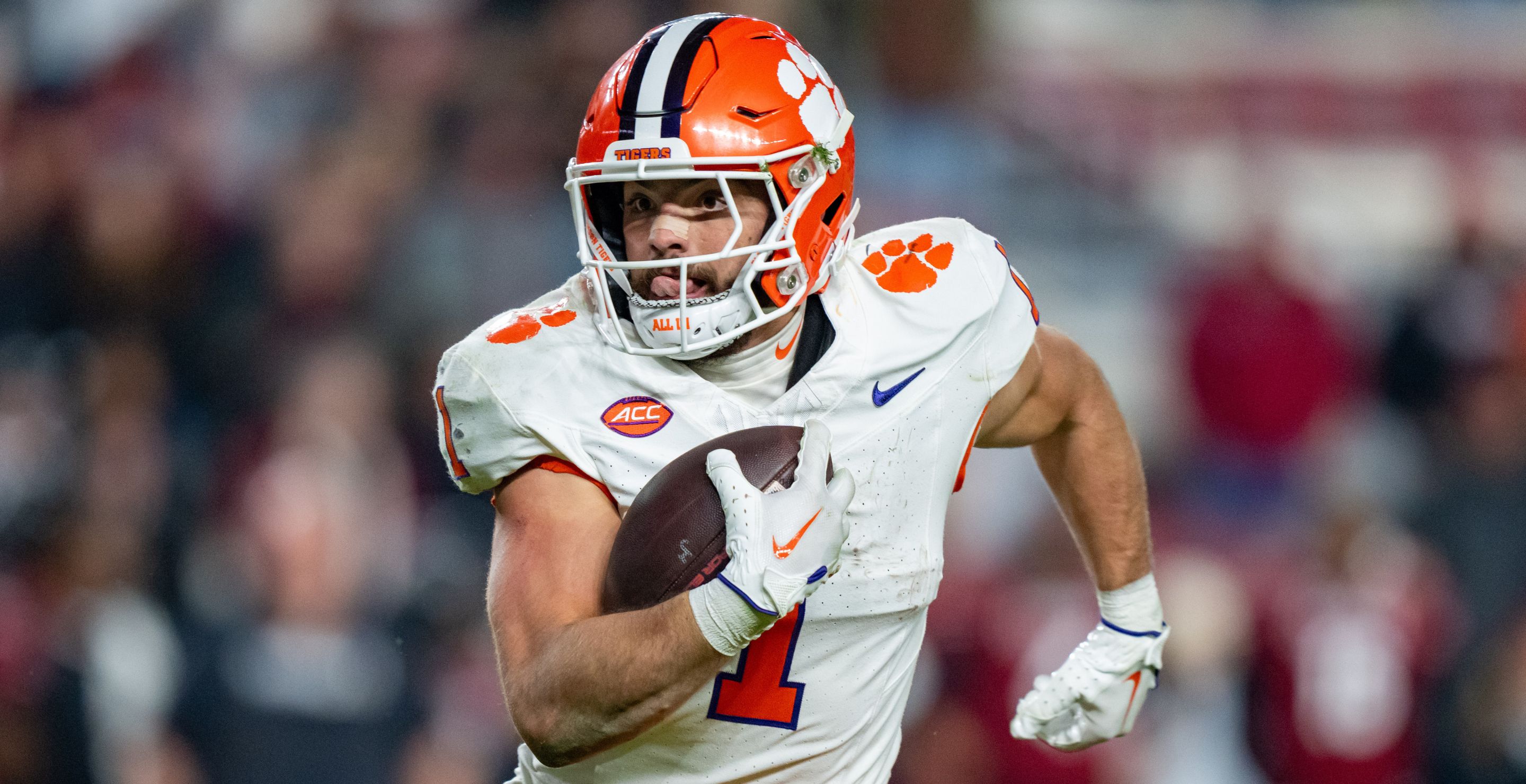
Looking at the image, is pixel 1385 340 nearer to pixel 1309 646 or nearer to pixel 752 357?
pixel 1309 646

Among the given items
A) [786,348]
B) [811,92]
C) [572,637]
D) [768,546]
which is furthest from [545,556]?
[811,92]

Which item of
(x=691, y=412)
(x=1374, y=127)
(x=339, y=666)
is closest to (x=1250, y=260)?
(x=1374, y=127)

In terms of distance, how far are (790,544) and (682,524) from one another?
0.53 ft

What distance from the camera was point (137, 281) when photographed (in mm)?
6133

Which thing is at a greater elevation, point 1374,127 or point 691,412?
point 691,412

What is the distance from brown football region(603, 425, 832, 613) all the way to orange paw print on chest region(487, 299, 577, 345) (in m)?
0.35

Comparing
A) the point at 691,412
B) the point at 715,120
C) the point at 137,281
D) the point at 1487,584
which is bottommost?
the point at 1487,584

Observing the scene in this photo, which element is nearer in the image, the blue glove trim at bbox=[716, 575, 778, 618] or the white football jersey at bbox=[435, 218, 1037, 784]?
the blue glove trim at bbox=[716, 575, 778, 618]

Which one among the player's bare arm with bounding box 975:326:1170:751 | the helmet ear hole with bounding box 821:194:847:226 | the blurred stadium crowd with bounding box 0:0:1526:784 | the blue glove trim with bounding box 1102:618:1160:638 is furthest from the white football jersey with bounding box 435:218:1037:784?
the blurred stadium crowd with bounding box 0:0:1526:784

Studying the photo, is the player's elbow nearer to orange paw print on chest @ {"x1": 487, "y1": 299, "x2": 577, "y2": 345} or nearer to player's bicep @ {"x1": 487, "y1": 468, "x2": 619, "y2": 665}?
player's bicep @ {"x1": 487, "y1": 468, "x2": 619, "y2": 665}

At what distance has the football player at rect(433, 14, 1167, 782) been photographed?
249 centimetres

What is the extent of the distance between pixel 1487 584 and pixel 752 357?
446cm

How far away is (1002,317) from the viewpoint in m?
2.78

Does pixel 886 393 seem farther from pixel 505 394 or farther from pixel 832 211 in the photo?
pixel 505 394
